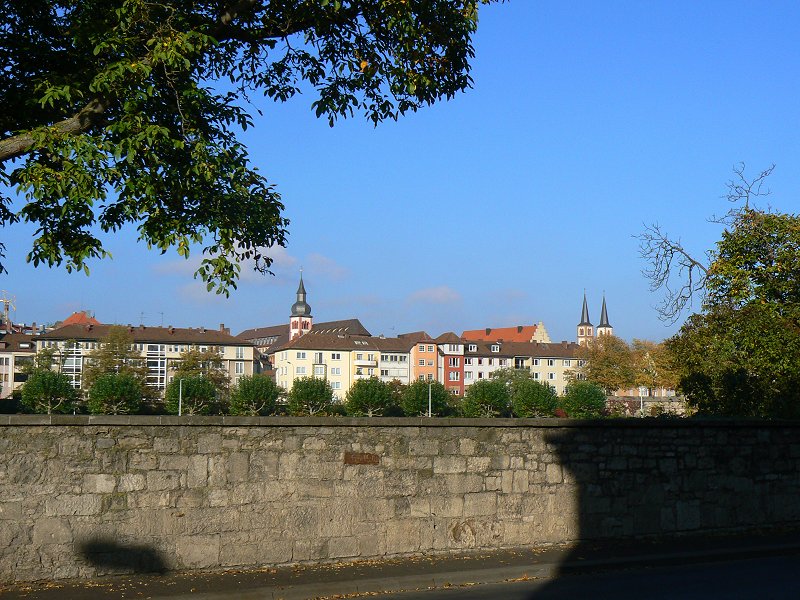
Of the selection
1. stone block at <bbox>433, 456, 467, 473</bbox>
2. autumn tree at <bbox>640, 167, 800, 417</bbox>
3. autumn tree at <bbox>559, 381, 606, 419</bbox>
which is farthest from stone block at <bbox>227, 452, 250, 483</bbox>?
autumn tree at <bbox>559, 381, 606, 419</bbox>

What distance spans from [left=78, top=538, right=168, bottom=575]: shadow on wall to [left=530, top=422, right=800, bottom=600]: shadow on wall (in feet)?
17.3

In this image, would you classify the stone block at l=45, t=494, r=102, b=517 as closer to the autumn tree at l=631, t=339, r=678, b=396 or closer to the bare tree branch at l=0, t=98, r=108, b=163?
the bare tree branch at l=0, t=98, r=108, b=163

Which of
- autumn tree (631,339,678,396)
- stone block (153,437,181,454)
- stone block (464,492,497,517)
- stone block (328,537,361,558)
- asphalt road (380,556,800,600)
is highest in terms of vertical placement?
autumn tree (631,339,678,396)

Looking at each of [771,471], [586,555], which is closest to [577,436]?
[586,555]

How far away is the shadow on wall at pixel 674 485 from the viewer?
13.5 m

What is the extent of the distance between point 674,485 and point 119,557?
26.8 feet

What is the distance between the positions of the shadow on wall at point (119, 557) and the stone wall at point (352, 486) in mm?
16

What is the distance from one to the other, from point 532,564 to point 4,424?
6539 mm

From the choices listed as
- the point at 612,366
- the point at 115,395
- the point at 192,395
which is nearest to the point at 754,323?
the point at 115,395

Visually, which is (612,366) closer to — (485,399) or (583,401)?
(583,401)

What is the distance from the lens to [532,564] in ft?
39.6

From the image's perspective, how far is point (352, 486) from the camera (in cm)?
1196

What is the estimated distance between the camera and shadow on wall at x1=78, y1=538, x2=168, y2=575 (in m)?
10.4

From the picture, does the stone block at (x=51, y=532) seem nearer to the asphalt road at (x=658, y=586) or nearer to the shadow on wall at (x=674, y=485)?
the asphalt road at (x=658, y=586)
